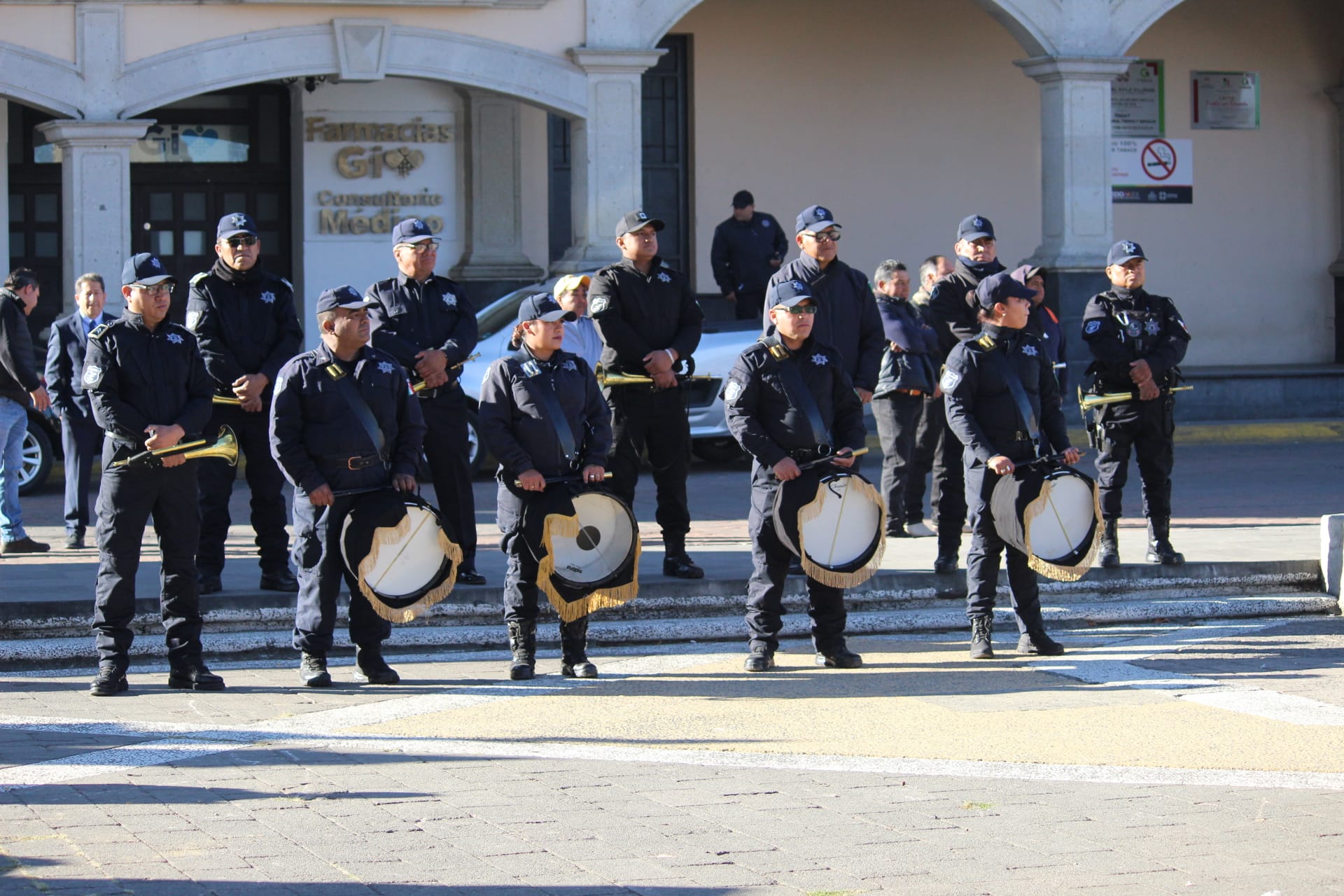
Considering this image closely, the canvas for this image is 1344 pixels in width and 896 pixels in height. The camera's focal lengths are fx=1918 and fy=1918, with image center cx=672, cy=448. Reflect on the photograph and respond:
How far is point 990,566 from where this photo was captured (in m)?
9.49

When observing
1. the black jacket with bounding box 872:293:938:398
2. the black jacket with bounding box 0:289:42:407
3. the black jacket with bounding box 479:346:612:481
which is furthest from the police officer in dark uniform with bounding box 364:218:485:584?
the black jacket with bounding box 0:289:42:407

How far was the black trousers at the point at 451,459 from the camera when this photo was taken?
1040 centimetres

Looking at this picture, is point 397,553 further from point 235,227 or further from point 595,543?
point 235,227

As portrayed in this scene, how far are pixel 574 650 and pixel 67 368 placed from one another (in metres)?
4.82

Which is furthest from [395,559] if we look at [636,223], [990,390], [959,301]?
[959,301]

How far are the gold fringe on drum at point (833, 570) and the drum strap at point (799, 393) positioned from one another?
261 mm

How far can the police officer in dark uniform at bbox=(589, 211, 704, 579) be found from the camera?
10.4 m

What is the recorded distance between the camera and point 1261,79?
950 inches

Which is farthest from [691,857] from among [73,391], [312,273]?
[312,273]

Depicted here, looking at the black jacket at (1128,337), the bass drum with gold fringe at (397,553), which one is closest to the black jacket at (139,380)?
the bass drum with gold fringe at (397,553)

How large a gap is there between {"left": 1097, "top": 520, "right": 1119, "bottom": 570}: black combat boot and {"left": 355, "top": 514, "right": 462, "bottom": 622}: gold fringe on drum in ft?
14.1

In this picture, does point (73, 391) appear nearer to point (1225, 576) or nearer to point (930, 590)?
point (930, 590)

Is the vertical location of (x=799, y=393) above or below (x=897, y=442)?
above

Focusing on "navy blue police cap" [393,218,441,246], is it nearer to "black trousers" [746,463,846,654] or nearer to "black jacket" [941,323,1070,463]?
"black trousers" [746,463,846,654]
